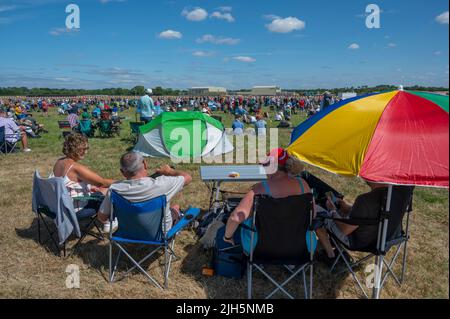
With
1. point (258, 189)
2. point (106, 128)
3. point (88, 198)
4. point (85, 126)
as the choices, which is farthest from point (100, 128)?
point (258, 189)

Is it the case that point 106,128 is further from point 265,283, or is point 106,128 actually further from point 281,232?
point 281,232

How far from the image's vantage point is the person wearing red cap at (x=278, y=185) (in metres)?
2.88

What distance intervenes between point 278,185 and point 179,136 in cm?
622

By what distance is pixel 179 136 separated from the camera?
29.0ft

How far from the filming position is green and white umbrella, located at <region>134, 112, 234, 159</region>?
8.71 m

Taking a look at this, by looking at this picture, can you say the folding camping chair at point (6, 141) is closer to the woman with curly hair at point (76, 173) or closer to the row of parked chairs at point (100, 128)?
the row of parked chairs at point (100, 128)

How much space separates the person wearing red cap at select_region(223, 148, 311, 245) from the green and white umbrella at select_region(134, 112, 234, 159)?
5.97 meters

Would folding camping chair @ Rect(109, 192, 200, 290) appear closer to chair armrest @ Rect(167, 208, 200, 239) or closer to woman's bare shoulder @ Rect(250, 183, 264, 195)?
chair armrest @ Rect(167, 208, 200, 239)

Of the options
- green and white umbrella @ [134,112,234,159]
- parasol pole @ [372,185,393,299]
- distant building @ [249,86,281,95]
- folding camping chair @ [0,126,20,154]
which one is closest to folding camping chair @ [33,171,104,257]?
parasol pole @ [372,185,393,299]

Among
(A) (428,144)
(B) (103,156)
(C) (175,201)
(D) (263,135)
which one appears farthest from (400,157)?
(D) (263,135)

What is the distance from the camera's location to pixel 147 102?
35.6 ft

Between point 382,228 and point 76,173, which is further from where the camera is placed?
point 76,173

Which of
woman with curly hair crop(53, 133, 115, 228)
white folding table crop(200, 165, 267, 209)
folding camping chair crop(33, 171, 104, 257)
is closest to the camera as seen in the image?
folding camping chair crop(33, 171, 104, 257)
